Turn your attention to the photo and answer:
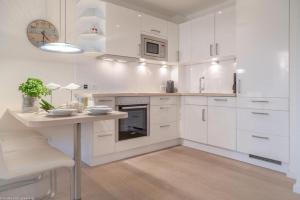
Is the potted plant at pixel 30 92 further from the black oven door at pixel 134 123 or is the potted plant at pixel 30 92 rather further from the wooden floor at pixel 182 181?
the black oven door at pixel 134 123

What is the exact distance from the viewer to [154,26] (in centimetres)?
351

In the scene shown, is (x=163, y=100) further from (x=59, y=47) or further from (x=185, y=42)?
(x=59, y=47)

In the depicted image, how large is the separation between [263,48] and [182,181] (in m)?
1.96

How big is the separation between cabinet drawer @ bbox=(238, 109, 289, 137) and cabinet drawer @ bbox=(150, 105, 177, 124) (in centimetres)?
117

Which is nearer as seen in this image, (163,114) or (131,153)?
(131,153)

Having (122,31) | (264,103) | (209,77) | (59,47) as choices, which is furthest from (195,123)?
(59,47)

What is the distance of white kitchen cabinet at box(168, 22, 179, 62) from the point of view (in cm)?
377

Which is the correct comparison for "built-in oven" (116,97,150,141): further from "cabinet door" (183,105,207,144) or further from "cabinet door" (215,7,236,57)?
"cabinet door" (215,7,236,57)

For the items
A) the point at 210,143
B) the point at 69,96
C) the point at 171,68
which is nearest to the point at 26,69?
the point at 69,96

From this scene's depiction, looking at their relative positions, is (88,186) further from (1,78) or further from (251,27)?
(251,27)

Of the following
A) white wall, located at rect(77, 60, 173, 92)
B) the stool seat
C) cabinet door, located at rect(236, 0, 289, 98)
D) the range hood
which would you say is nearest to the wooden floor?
the stool seat

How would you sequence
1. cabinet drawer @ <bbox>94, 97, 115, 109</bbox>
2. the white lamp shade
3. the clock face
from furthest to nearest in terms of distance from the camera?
cabinet drawer @ <bbox>94, 97, 115, 109</bbox> → the clock face → the white lamp shade

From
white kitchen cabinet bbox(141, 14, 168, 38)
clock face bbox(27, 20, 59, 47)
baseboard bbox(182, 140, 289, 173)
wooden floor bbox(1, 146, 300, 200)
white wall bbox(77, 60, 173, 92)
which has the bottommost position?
wooden floor bbox(1, 146, 300, 200)

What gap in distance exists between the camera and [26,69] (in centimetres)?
255
